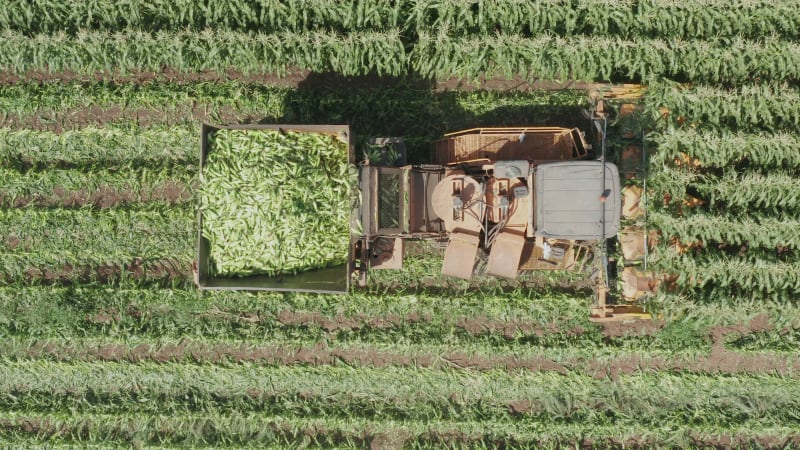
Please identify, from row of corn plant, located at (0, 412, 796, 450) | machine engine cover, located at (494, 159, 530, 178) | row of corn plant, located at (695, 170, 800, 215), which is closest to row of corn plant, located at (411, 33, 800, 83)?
row of corn plant, located at (695, 170, 800, 215)

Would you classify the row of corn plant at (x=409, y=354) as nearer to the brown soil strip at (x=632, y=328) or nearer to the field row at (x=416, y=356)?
the field row at (x=416, y=356)

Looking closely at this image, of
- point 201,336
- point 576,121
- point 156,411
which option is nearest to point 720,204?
point 576,121

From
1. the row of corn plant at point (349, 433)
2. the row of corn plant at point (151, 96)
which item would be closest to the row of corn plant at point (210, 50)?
the row of corn plant at point (151, 96)

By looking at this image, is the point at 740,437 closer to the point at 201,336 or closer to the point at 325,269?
the point at 325,269

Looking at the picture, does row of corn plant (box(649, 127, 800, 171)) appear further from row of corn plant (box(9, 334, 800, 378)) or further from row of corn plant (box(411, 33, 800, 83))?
row of corn plant (box(9, 334, 800, 378))

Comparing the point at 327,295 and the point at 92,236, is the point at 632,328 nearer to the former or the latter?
the point at 327,295
